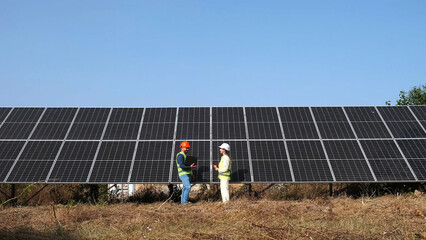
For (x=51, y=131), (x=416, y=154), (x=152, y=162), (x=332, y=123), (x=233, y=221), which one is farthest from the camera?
(x=332, y=123)

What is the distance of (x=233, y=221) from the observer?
33.5ft

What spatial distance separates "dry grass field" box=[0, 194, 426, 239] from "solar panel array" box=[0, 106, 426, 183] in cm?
111

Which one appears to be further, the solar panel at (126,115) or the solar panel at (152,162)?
the solar panel at (126,115)

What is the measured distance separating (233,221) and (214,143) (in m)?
5.29

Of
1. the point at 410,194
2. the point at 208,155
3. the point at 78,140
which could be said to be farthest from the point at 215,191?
the point at 410,194

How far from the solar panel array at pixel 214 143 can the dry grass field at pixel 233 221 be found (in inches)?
43.7

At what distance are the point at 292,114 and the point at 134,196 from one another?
6.68 metres

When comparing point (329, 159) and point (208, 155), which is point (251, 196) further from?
point (329, 159)

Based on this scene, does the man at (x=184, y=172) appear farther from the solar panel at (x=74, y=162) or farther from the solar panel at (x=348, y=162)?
the solar panel at (x=348, y=162)

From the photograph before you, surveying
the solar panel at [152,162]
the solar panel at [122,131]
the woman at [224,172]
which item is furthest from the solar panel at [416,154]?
the solar panel at [122,131]

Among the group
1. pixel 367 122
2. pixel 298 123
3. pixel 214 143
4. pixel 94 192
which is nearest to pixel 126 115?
pixel 94 192

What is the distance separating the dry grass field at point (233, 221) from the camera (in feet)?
28.5

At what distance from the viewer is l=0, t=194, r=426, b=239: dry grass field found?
8695 millimetres

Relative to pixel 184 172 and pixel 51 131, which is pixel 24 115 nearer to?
pixel 51 131
